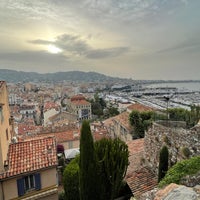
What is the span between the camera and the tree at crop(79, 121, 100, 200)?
33.9 ft

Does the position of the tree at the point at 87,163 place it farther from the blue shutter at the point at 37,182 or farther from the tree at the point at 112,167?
the blue shutter at the point at 37,182

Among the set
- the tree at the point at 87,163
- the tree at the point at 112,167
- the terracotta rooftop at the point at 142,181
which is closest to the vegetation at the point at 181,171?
the tree at the point at 87,163

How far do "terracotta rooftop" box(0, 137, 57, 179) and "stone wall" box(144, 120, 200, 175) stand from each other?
6323mm

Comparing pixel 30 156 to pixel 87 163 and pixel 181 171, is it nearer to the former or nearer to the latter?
pixel 87 163

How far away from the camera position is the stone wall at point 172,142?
30.0 feet

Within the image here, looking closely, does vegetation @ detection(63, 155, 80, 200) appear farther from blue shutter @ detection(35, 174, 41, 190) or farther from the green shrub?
the green shrub

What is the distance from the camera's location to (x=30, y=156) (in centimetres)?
1406

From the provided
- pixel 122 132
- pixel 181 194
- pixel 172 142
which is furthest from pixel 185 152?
pixel 122 132

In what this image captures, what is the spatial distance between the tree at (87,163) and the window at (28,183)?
4.01 metres

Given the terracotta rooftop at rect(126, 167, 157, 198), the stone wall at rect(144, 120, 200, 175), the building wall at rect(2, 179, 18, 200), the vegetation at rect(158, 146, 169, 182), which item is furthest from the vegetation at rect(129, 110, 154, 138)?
the building wall at rect(2, 179, 18, 200)

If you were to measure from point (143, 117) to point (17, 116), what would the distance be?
65630mm

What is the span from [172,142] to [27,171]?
880 cm

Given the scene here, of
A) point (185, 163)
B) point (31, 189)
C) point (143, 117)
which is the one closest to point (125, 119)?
point (143, 117)

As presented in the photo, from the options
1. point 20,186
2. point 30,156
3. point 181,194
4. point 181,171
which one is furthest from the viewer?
point 30,156
